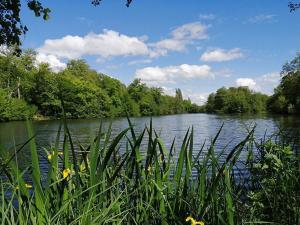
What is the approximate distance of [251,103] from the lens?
13062cm

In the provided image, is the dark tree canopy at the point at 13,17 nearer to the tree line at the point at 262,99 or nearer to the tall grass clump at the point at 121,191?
the tall grass clump at the point at 121,191

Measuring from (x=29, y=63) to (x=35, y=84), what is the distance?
16.3 ft

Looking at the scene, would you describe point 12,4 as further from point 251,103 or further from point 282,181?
point 251,103

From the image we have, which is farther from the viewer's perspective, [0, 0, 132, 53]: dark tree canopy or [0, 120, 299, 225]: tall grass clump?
[0, 0, 132, 53]: dark tree canopy

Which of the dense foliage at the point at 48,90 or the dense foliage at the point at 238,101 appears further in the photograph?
the dense foliage at the point at 238,101

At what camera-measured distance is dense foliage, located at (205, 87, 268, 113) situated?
422ft

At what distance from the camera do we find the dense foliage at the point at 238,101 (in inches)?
5064

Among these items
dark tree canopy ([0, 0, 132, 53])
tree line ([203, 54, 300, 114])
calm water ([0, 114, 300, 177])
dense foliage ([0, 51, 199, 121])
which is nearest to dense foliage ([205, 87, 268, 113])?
tree line ([203, 54, 300, 114])

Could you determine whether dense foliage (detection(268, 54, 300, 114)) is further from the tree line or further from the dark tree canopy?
the dark tree canopy

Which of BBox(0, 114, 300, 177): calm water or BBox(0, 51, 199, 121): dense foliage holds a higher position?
BBox(0, 51, 199, 121): dense foliage

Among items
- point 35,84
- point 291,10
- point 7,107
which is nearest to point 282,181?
point 291,10

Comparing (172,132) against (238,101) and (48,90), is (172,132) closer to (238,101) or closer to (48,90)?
(48,90)

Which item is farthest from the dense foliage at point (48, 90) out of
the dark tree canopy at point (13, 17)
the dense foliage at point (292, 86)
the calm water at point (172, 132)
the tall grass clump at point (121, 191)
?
the tall grass clump at point (121, 191)

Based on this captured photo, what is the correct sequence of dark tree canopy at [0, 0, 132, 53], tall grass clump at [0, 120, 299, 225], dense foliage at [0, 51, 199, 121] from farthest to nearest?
dense foliage at [0, 51, 199, 121] → dark tree canopy at [0, 0, 132, 53] → tall grass clump at [0, 120, 299, 225]
